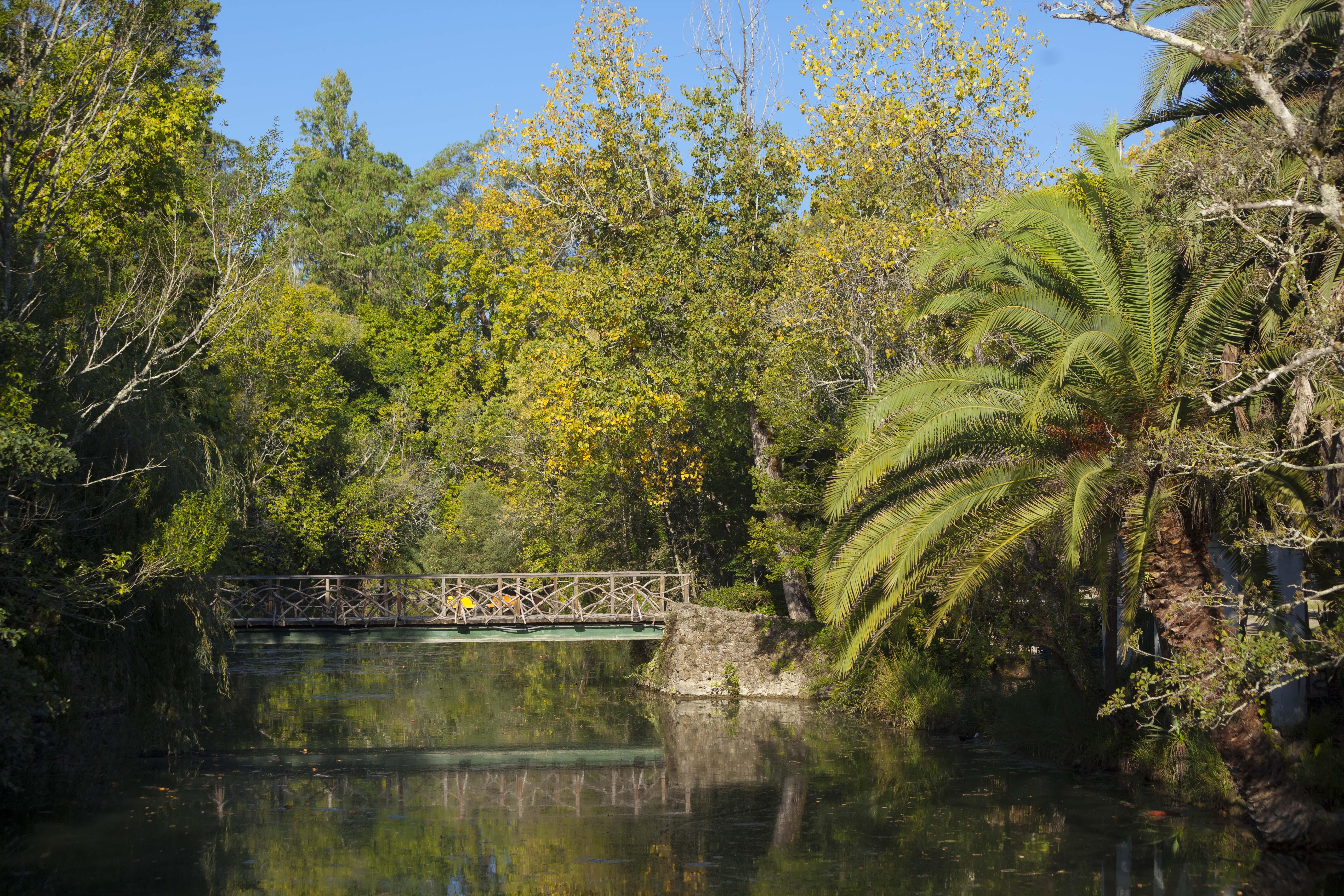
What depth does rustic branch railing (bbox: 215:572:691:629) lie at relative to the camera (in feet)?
76.3

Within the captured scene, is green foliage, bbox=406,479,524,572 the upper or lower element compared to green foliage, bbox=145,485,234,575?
upper

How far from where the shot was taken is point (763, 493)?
2445cm

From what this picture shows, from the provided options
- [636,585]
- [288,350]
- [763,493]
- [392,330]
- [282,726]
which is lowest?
[282,726]

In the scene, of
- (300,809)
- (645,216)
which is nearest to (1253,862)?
(300,809)

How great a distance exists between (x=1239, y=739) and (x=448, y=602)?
16.8m

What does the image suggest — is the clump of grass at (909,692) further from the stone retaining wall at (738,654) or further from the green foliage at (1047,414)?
the green foliage at (1047,414)

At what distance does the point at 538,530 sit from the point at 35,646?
19.3 metres

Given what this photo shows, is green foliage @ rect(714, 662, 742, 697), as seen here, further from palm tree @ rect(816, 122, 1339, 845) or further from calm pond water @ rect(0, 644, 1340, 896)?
palm tree @ rect(816, 122, 1339, 845)

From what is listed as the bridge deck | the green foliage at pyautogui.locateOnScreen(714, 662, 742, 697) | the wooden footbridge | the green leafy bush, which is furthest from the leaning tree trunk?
the green leafy bush

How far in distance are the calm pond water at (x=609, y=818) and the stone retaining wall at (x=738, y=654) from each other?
54.7 inches

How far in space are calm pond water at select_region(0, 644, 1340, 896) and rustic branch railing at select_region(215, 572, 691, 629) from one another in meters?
2.02

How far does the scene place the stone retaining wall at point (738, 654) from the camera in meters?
25.2

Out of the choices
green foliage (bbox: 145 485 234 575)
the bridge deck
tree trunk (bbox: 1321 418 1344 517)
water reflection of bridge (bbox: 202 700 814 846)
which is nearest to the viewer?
tree trunk (bbox: 1321 418 1344 517)

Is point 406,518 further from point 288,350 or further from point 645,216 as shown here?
point 645,216
